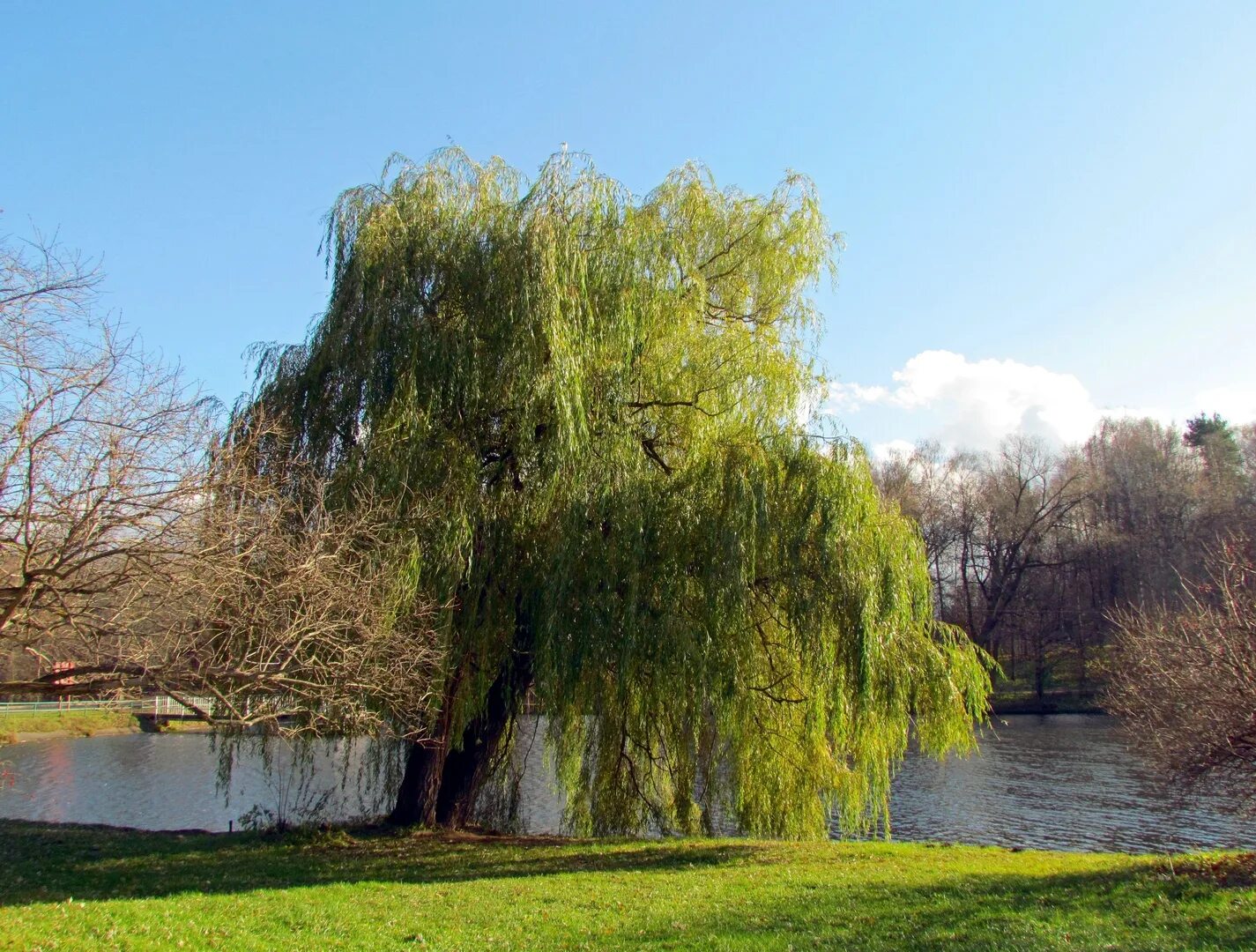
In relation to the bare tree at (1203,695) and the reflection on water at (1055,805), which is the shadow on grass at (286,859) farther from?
the reflection on water at (1055,805)

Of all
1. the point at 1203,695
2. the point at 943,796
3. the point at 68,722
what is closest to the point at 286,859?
the point at 1203,695

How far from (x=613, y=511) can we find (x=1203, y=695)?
6.91 metres

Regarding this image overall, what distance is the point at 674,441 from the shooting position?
13.5 m

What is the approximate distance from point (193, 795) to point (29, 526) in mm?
19632

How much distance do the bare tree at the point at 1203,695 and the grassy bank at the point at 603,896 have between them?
1.09 metres

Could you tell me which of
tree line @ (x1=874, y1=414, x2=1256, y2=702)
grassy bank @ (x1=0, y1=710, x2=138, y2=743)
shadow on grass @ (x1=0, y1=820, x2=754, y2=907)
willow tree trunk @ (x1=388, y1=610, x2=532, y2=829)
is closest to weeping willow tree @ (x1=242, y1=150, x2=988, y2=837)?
willow tree trunk @ (x1=388, y1=610, x2=532, y2=829)

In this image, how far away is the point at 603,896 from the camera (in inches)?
376

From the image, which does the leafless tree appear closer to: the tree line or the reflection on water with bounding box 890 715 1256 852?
the reflection on water with bounding box 890 715 1256 852

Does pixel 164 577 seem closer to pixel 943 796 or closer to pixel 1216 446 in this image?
pixel 943 796

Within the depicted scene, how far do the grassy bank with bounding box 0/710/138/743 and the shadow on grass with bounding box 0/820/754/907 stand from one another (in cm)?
3364

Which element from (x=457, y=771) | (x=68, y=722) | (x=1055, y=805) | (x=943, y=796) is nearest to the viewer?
(x=457, y=771)

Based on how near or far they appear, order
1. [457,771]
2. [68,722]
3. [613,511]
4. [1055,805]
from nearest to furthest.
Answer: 1. [613,511]
2. [457,771]
3. [1055,805]
4. [68,722]

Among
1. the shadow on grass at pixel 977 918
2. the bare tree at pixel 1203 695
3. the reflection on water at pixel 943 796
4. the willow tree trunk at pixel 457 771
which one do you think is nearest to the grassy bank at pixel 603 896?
the shadow on grass at pixel 977 918

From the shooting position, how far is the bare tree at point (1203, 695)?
946 cm
